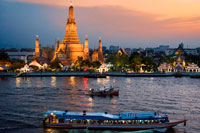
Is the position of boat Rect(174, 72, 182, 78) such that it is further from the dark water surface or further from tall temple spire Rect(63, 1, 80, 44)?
tall temple spire Rect(63, 1, 80, 44)

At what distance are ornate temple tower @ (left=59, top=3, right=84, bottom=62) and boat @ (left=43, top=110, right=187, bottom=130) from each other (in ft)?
180

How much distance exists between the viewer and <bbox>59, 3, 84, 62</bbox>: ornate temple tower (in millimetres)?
77750

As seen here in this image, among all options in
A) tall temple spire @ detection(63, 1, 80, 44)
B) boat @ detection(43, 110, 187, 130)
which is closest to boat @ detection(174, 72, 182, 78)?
tall temple spire @ detection(63, 1, 80, 44)

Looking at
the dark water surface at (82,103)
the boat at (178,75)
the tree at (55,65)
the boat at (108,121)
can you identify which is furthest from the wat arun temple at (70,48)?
the boat at (108,121)

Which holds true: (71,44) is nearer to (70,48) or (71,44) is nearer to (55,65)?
(70,48)

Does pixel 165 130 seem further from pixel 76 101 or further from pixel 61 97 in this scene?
pixel 61 97

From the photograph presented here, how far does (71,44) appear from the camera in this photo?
78438 millimetres

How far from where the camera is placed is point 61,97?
34.7 m

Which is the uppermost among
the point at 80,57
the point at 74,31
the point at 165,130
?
the point at 74,31

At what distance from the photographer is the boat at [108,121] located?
22.2 metres

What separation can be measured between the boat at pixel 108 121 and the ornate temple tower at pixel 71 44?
54.9 metres

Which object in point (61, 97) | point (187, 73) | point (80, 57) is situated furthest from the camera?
point (80, 57)

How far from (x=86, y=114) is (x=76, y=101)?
30.0ft

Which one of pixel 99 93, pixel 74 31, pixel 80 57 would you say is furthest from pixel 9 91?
pixel 74 31
